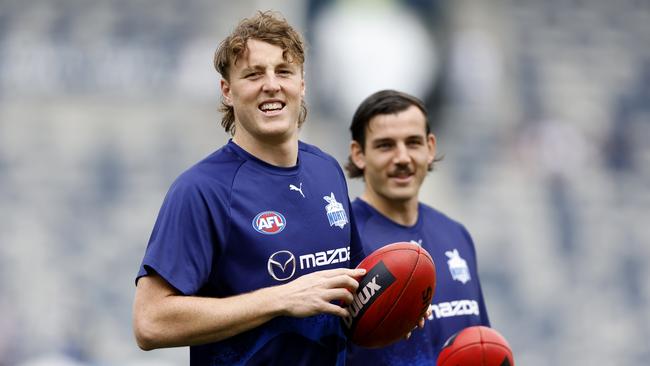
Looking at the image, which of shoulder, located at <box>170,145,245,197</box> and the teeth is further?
the teeth

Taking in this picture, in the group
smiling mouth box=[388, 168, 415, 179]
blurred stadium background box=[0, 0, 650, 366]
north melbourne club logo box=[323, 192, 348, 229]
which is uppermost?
blurred stadium background box=[0, 0, 650, 366]

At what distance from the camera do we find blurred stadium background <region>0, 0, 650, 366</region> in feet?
43.7

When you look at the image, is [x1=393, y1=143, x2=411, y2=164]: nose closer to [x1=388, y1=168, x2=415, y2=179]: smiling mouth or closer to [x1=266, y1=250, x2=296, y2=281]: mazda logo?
[x1=388, y1=168, x2=415, y2=179]: smiling mouth

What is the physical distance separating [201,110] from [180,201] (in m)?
11.4

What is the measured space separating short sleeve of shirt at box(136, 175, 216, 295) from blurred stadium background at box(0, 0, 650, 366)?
9.53 metres

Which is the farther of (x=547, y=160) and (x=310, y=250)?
(x=547, y=160)

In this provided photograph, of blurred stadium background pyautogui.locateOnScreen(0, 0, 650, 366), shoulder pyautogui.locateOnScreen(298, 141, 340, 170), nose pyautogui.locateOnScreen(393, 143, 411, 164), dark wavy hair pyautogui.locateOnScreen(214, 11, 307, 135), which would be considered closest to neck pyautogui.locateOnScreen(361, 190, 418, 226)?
nose pyautogui.locateOnScreen(393, 143, 411, 164)

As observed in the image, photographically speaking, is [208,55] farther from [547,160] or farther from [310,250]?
[310,250]

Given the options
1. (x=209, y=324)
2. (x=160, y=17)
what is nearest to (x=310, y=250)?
(x=209, y=324)

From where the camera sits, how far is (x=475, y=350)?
14.3 feet

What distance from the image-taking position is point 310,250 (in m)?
3.64

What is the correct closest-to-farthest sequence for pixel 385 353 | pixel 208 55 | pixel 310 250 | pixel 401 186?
pixel 310 250, pixel 385 353, pixel 401 186, pixel 208 55

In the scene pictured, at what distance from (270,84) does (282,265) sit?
62cm

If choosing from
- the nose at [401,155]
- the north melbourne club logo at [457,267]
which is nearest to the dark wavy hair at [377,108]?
the nose at [401,155]
